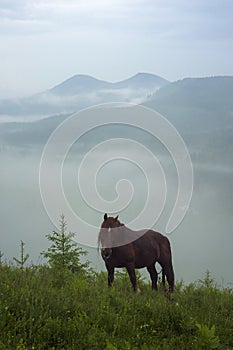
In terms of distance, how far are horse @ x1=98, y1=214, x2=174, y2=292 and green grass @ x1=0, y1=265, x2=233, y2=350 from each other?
2.86ft

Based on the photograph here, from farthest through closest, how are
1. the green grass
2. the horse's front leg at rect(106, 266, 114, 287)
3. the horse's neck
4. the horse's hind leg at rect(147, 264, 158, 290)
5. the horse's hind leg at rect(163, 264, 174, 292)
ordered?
the horse's hind leg at rect(163, 264, 174, 292) < the horse's hind leg at rect(147, 264, 158, 290) < the horse's front leg at rect(106, 266, 114, 287) < the horse's neck < the green grass

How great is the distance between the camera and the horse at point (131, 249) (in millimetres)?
9227

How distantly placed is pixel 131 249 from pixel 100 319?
120 inches

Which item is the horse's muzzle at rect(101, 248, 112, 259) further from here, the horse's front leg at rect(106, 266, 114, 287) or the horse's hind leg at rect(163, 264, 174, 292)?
the horse's hind leg at rect(163, 264, 174, 292)

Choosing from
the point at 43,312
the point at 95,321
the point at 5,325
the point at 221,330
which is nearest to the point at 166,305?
the point at 221,330

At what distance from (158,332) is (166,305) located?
1.09 metres

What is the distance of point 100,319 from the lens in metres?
6.83

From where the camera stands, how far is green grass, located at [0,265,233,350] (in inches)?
236

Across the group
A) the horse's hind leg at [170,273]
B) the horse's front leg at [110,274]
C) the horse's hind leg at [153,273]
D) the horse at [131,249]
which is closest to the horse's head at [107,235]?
the horse at [131,249]

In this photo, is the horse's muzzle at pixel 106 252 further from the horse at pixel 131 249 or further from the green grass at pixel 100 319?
the green grass at pixel 100 319

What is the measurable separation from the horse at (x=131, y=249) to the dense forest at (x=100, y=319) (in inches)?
26.9

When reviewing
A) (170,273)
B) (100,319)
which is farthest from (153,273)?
(100,319)

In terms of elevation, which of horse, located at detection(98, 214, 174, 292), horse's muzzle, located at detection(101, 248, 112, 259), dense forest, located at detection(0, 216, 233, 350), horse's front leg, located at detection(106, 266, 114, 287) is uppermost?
horse, located at detection(98, 214, 174, 292)

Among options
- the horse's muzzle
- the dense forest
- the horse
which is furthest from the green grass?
the horse
